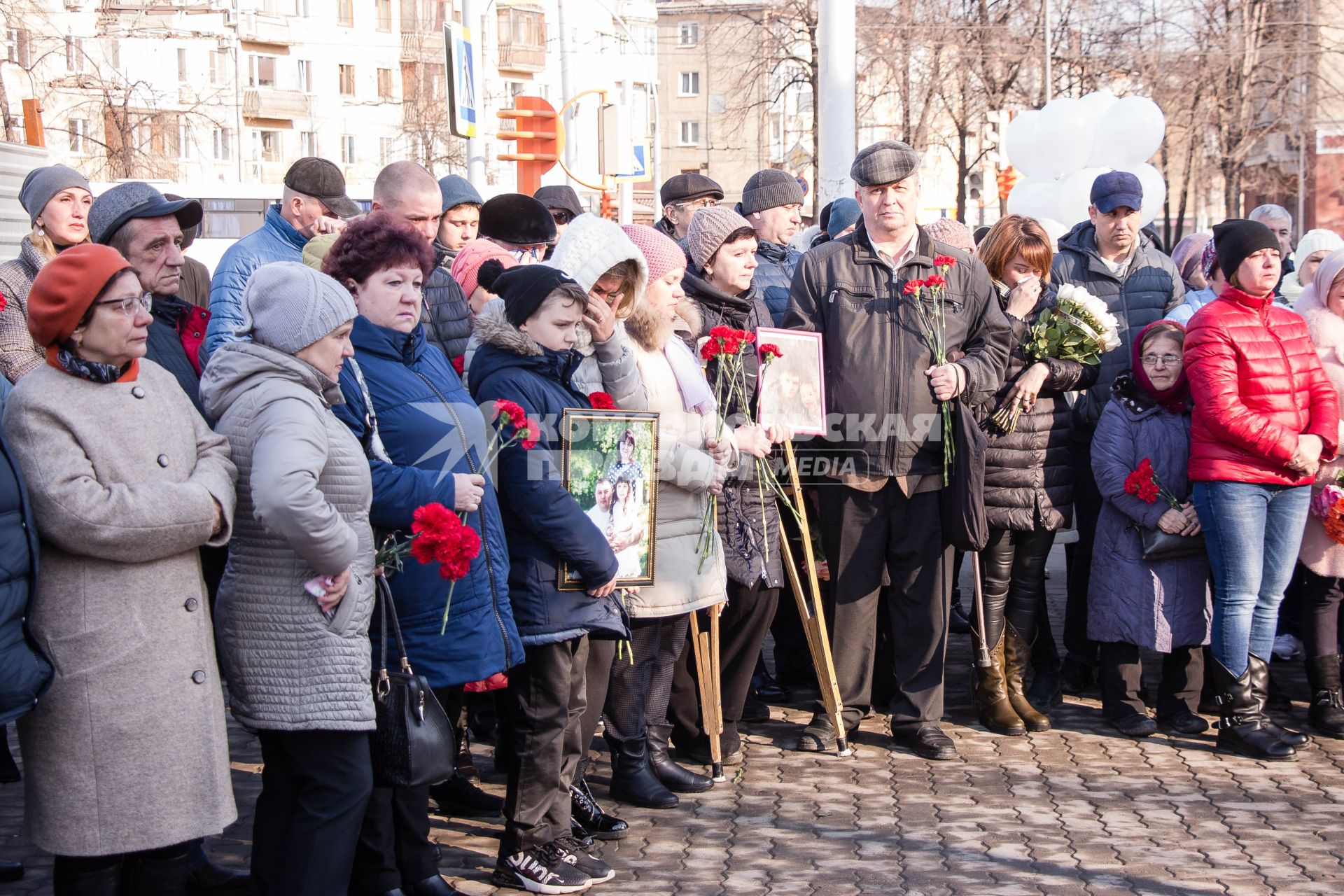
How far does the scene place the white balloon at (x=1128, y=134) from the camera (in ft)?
44.3

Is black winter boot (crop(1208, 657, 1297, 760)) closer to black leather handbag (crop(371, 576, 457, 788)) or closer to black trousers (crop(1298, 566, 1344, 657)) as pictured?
black trousers (crop(1298, 566, 1344, 657))

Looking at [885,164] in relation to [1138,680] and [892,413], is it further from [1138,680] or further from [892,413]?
[1138,680]

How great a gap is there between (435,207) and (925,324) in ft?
7.08

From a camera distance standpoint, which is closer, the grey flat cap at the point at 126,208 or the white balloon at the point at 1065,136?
the grey flat cap at the point at 126,208

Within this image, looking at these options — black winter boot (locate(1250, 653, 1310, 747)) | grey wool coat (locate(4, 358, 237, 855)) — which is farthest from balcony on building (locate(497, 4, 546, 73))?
grey wool coat (locate(4, 358, 237, 855))

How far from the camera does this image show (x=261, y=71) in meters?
55.2

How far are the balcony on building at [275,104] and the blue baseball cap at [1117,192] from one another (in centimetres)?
5000

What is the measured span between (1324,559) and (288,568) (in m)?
4.84

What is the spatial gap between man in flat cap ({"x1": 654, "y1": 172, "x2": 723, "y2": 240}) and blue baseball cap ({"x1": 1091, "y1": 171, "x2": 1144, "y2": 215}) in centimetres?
216

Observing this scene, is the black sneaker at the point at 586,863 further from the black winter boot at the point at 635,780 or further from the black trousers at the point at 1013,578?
the black trousers at the point at 1013,578

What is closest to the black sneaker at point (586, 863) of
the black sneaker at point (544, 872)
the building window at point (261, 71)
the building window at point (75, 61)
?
the black sneaker at point (544, 872)

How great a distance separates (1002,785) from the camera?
5742 millimetres

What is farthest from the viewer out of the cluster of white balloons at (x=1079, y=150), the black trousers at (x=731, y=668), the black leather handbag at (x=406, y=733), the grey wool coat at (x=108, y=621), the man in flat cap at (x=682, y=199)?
the cluster of white balloons at (x=1079, y=150)

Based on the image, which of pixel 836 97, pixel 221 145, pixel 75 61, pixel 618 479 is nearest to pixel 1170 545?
pixel 618 479
